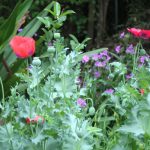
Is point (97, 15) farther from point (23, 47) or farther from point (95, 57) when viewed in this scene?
point (23, 47)

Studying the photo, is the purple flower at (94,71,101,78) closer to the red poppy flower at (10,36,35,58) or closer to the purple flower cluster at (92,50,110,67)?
the purple flower cluster at (92,50,110,67)

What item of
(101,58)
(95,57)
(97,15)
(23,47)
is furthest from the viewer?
(97,15)

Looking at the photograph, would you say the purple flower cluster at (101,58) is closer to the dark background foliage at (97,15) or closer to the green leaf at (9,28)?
the green leaf at (9,28)

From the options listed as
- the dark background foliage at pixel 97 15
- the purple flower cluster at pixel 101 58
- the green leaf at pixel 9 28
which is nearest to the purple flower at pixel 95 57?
the purple flower cluster at pixel 101 58

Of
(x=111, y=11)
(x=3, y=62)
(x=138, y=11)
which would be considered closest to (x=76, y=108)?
(x=3, y=62)

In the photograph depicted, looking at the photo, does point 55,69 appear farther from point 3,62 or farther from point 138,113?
point 3,62

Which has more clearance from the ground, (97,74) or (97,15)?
(97,74)

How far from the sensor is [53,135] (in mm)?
1532

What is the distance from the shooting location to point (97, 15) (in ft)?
19.6

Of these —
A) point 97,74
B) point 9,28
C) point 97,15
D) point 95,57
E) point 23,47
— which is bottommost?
point 97,15

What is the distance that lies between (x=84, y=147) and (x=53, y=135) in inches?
5.1

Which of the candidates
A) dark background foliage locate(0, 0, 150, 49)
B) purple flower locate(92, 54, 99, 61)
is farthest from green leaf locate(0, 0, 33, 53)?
dark background foliage locate(0, 0, 150, 49)

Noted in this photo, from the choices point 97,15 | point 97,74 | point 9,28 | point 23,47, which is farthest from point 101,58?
point 97,15

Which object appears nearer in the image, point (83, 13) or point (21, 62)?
point (21, 62)
